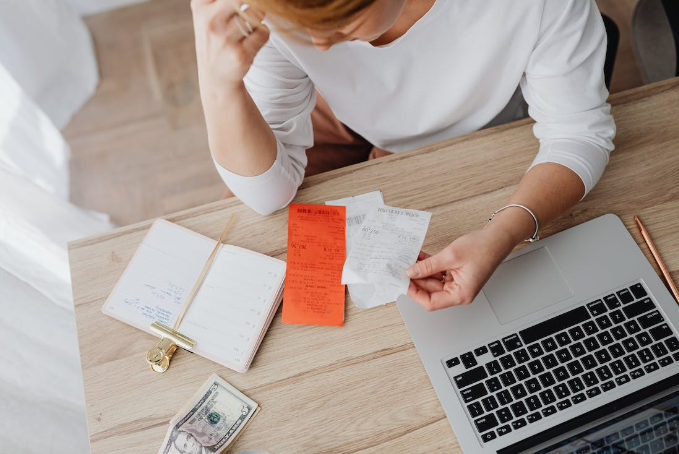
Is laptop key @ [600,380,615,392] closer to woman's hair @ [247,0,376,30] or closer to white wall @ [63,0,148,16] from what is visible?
woman's hair @ [247,0,376,30]

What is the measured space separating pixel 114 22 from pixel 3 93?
815mm

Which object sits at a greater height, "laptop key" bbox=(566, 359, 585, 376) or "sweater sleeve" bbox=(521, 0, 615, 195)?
"sweater sleeve" bbox=(521, 0, 615, 195)

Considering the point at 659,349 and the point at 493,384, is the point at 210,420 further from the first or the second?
the point at 659,349

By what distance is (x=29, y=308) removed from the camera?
115cm

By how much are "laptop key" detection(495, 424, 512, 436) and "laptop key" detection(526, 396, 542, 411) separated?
0.04 meters

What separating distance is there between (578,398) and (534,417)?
74 mm

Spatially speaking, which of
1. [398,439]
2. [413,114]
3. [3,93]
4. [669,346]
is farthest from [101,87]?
[669,346]

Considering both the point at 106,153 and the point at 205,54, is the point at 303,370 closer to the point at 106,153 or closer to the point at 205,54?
the point at 205,54

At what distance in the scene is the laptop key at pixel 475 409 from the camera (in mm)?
789

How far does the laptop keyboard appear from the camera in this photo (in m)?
0.79

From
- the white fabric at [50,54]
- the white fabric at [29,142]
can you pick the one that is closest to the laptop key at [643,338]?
the white fabric at [29,142]

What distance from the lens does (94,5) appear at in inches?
82.2

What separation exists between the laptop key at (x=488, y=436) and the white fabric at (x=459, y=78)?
1.44 ft

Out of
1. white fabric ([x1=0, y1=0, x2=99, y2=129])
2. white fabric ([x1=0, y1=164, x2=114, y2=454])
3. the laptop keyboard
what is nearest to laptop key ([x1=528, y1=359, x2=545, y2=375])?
the laptop keyboard
